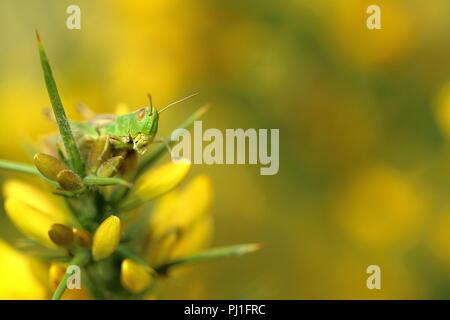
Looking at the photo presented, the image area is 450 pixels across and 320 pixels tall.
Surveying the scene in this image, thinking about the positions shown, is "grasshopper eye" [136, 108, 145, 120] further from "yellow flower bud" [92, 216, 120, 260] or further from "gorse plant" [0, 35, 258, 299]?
"yellow flower bud" [92, 216, 120, 260]

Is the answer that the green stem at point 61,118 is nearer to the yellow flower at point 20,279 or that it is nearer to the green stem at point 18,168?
the green stem at point 18,168

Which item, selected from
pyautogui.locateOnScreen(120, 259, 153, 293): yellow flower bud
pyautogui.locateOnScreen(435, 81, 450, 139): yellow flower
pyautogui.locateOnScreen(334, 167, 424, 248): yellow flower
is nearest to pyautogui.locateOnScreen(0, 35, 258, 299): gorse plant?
pyautogui.locateOnScreen(120, 259, 153, 293): yellow flower bud

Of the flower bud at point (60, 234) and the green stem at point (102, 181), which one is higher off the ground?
the green stem at point (102, 181)

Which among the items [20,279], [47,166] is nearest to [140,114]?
[47,166]

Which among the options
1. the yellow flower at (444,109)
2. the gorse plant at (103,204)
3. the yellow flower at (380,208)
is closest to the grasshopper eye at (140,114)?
the gorse plant at (103,204)

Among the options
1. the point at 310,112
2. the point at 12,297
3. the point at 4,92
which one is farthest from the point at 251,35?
the point at 12,297

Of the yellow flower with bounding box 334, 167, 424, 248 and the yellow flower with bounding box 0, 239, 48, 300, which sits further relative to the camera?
the yellow flower with bounding box 334, 167, 424, 248

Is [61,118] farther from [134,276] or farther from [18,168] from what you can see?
[134,276]
